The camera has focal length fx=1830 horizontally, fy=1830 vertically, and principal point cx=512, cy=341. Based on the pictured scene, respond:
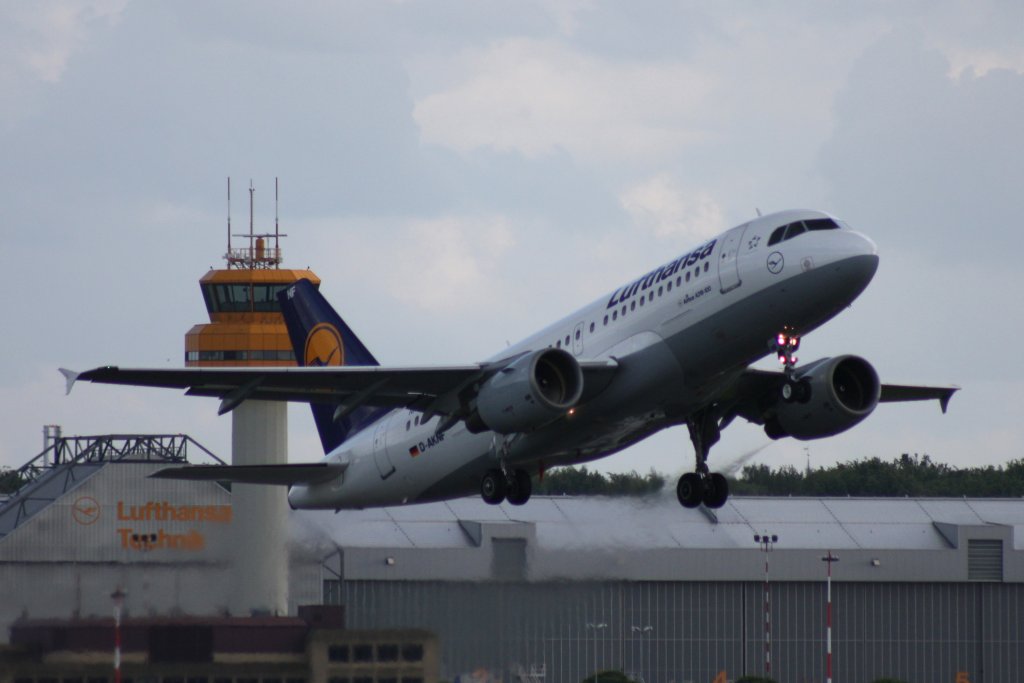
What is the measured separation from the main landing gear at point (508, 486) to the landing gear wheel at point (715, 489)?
14.8ft

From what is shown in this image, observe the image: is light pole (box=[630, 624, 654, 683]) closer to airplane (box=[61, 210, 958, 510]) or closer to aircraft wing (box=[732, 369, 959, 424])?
airplane (box=[61, 210, 958, 510])

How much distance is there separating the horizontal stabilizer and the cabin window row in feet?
29.8

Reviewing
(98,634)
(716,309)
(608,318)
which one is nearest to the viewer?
(716,309)

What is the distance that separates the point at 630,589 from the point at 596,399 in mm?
27732

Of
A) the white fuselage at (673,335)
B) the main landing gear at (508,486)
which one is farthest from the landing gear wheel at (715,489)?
the main landing gear at (508,486)

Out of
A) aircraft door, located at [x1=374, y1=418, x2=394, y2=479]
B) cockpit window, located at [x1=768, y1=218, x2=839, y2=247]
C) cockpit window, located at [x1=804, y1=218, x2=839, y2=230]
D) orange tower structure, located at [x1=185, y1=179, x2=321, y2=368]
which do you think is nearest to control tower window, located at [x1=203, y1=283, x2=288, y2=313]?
orange tower structure, located at [x1=185, y1=179, x2=321, y2=368]

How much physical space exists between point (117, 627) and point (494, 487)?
10.5 m

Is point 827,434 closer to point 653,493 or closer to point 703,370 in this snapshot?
point 703,370

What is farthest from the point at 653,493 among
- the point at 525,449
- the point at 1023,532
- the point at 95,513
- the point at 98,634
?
the point at 1023,532

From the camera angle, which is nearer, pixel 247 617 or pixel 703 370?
pixel 703 370

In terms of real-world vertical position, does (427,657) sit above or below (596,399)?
below

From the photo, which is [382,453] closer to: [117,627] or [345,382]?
[345,382]

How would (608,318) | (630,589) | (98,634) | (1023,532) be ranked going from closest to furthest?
(608,318) < (98,634) < (630,589) < (1023,532)

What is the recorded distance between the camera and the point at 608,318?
4006 centimetres
